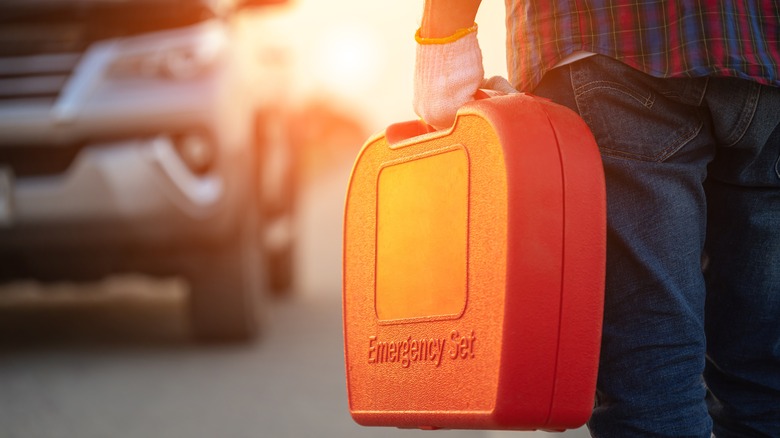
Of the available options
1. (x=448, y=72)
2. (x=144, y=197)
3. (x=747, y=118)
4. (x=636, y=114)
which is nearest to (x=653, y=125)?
(x=636, y=114)

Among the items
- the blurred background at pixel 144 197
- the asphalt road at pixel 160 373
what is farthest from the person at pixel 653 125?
the blurred background at pixel 144 197

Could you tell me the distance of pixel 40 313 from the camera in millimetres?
6953

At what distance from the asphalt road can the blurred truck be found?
0.37 meters

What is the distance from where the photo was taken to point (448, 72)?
1731 millimetres

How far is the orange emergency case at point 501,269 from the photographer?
155 cm

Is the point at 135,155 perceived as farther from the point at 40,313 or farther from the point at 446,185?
the point at 446,185

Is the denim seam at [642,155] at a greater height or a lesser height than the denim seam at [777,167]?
greater

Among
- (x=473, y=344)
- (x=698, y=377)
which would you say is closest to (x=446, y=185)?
(x=473, y=344)

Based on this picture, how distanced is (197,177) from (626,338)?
148 inches

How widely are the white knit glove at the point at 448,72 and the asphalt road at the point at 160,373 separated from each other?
1.11 m

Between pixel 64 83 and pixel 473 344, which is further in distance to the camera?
pixel 64 83

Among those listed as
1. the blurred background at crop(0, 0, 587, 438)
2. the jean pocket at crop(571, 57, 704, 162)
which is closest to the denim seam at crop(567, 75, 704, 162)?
the jean pocket at crop(571, 57, 704, 162)

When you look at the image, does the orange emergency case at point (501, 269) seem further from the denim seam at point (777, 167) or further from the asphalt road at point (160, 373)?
the asphalt road at point (160, 373)

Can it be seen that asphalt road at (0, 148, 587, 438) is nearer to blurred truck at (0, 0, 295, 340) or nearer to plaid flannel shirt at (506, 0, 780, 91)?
blurred truck at (0, 0, 295, 340)
